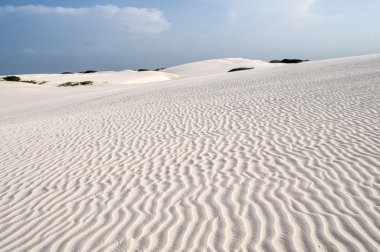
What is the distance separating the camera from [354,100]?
11.7m

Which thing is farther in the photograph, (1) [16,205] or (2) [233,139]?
(2) [233,139]

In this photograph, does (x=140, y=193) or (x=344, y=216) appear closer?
(x=344, y=216)

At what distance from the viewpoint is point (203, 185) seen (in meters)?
5.40

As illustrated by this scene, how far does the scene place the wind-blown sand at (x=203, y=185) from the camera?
3.92 m

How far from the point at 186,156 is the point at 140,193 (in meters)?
1.94

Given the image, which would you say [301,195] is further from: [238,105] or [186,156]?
[238,105]

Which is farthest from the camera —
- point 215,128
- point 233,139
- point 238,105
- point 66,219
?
point 238,105

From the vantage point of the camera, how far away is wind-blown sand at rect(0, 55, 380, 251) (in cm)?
392

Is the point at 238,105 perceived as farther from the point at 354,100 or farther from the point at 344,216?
the point at 344,216

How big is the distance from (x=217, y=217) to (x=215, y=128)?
5282 millimetres

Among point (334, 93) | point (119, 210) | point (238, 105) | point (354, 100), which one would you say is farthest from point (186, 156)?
point (334, 93)

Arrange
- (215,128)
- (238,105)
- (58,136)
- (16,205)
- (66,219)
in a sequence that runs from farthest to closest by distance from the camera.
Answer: (238,105), (58,136), (215,128), (16,205), (66,219)

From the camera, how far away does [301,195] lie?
15.5 ft

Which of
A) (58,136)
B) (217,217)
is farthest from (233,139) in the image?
(58,136)
